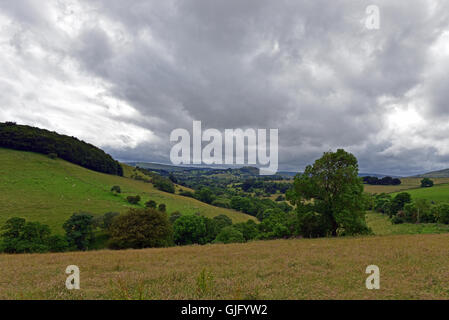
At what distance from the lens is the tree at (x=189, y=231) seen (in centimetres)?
3903

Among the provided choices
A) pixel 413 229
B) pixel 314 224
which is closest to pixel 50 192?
pixel 314 224

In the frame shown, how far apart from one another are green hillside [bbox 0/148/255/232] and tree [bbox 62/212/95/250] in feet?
20.7

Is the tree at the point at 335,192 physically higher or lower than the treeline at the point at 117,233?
higher

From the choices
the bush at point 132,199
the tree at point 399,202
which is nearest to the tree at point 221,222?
the bush at point 132,199

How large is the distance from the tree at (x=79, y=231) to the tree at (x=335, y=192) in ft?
115

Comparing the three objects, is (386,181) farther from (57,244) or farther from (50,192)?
(50,192)

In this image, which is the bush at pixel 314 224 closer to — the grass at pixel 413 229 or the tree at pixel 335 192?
the tree at pixel 335 192

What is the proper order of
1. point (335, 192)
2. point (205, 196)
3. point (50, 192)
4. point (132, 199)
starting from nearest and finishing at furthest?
point (335, 192)
point (50, 192)
point (132, 199)
point (205, 196)

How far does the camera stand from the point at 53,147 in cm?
8881

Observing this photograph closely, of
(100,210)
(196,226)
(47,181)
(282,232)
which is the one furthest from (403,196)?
(47,181)

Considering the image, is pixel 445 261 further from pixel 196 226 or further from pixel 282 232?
pixel 196 226

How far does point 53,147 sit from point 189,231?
88.7 m

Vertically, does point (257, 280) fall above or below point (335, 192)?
below
